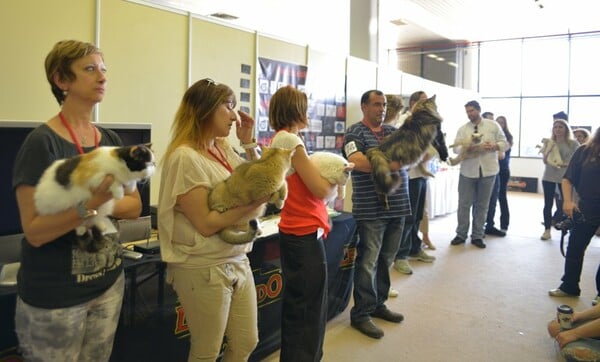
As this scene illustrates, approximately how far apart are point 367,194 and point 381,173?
0.82 ft

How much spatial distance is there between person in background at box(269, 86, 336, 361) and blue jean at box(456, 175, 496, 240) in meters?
4.09

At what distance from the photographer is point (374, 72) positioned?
18.6ft

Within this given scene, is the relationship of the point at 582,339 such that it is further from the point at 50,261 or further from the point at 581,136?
the point at 581,136

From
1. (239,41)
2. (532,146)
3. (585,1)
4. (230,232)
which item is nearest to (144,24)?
(239,41)

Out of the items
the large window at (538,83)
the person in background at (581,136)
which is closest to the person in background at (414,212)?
the person in background at (581,136)

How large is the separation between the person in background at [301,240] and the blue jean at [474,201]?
4.09 m

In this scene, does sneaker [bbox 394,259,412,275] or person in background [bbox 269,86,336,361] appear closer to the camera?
person in background [bbox 269,86,336,361]

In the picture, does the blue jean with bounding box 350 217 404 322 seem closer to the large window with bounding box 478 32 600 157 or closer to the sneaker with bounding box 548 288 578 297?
the sneaker with bounding box 548 288 578 297

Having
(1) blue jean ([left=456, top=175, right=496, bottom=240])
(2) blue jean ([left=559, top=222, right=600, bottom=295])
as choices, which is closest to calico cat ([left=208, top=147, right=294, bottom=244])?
(2) blue jean ([left=559, top=222, right=600, bottom=295])

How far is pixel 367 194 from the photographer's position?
118 inches

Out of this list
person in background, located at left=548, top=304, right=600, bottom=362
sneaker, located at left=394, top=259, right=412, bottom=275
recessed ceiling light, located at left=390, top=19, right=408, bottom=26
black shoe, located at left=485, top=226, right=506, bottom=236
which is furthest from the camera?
recessed ceiling light, located at left=390, top=19, right=408, bottom=26

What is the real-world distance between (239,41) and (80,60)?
2470 millimetres

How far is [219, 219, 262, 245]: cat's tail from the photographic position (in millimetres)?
1577

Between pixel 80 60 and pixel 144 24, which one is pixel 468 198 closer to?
pixel 144 24
